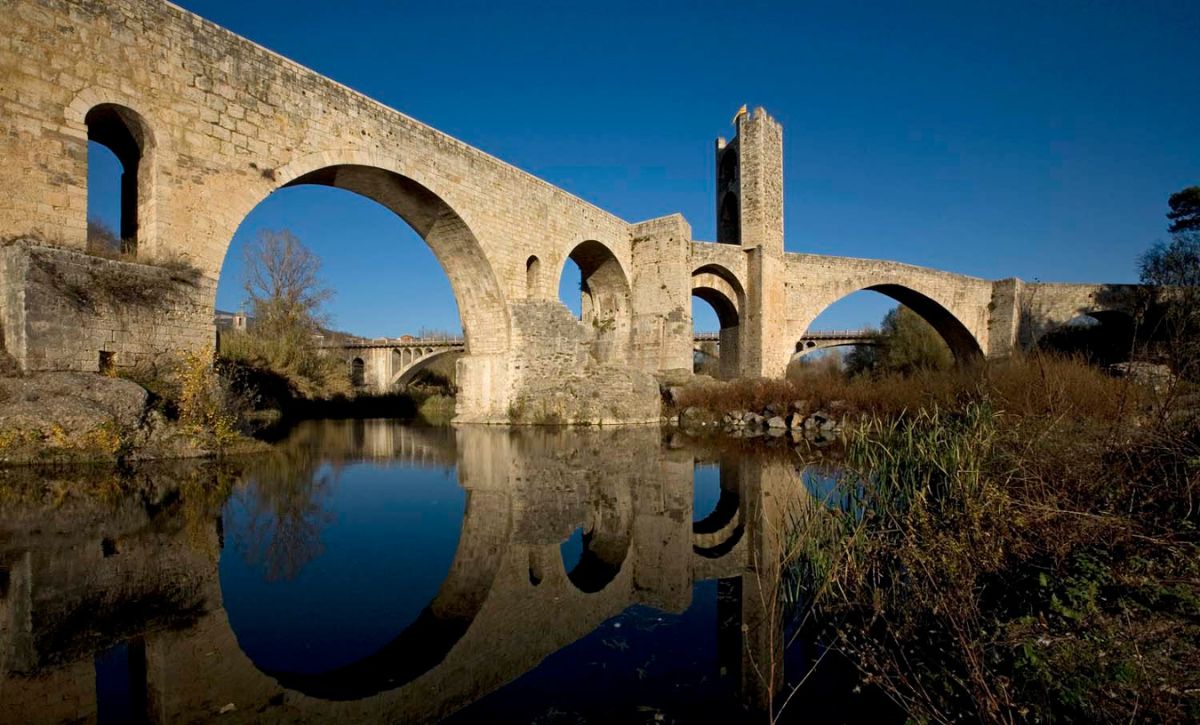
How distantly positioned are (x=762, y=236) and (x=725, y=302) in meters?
2.82

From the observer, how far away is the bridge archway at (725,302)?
21.8 meters

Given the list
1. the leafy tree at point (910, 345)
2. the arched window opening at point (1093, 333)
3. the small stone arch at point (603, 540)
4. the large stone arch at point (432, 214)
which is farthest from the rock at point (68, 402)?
the arched window opening at point (1093, 333)

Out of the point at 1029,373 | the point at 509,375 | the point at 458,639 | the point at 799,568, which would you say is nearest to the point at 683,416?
the point at 509,375

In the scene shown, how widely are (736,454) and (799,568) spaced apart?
19.5 ft

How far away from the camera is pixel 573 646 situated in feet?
9.14

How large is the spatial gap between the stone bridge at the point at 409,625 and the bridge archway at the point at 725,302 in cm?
1650

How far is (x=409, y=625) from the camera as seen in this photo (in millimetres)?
2838

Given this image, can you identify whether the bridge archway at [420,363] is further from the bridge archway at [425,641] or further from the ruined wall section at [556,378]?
the bridge archway at [425,641]

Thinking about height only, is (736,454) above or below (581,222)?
below

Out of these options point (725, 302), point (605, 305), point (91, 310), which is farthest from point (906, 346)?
point (91, 310)

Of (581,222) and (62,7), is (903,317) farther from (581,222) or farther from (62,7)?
(62,7)

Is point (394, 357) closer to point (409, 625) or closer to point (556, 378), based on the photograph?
point (556, 378)

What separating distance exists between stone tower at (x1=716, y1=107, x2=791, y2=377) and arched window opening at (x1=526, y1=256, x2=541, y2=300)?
956 centimetres

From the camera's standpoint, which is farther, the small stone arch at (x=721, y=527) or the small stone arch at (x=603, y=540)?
the small stone arch at (x=721, y=527)
